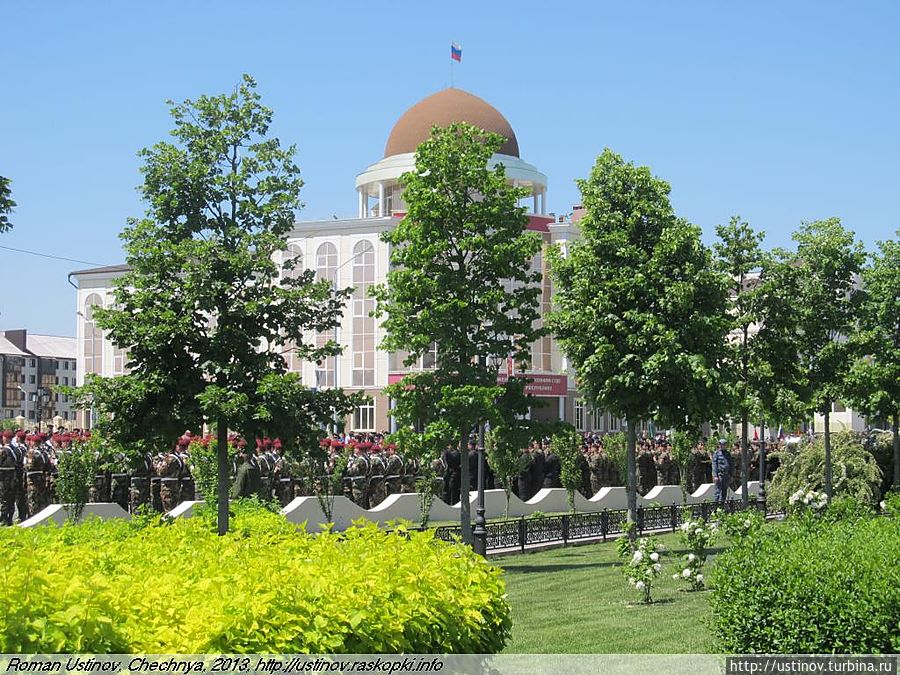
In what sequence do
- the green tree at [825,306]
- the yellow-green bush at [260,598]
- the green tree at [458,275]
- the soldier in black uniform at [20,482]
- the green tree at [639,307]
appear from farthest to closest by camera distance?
the green tree at [825,306] < the soldier in black uniform at [20,482] < the green tree at [639,307] < the green tree at [458,275] < the yellow-green bush at [260,598]

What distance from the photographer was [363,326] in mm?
65750

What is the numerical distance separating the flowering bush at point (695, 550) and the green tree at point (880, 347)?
1257 cm

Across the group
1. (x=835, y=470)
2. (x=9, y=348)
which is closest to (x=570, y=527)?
(x=835, y=470)

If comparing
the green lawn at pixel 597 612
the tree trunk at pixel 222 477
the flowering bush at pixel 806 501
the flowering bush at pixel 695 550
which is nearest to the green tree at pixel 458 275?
the green lawn at pixel 597 612

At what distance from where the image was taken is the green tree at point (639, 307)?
20.7 meters

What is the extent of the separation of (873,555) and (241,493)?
18.6m

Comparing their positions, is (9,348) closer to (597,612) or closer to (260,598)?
(597,612)

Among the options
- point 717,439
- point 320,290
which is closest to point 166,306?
point 320,290

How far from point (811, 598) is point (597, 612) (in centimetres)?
607

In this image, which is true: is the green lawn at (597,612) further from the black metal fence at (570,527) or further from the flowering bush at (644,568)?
the black metal fence at (570,527)

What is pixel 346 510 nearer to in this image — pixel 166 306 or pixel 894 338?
pixel 166 306

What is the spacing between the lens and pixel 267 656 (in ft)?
17.7

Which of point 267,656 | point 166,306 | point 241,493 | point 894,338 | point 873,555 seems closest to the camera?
point 267,656

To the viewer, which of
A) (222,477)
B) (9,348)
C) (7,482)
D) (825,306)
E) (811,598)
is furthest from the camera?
(9,348)
